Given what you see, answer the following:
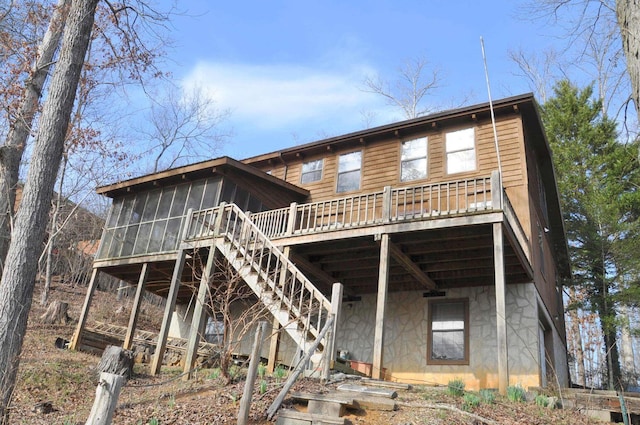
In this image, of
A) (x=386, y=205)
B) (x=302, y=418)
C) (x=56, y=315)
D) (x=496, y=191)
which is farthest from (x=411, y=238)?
(x=56, y=315)

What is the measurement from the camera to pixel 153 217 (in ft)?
51.3

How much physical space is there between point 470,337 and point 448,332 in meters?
0.63

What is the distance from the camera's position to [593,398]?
24.2 feet

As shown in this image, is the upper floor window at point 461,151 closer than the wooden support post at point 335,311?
No

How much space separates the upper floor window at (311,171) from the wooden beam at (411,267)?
5.35 meters

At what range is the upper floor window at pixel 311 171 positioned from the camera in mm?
16141

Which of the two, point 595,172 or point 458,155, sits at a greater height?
point 595,172

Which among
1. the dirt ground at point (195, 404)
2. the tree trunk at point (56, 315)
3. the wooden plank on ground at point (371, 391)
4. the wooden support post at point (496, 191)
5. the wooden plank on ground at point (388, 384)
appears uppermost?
the wooden support post at point (496, 191)

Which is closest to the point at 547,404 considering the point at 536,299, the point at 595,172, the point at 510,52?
the point at 536,299

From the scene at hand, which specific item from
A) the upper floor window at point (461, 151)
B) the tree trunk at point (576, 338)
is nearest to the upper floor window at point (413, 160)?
the upper floor window at point (461, 151)

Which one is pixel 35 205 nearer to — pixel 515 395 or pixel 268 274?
pixel 268 274

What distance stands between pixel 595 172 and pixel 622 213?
8.25 feet

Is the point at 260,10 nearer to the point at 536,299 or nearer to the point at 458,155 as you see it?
the point at 458,155

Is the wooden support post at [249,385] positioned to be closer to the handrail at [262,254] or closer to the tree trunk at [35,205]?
the handrail at [262,254]
